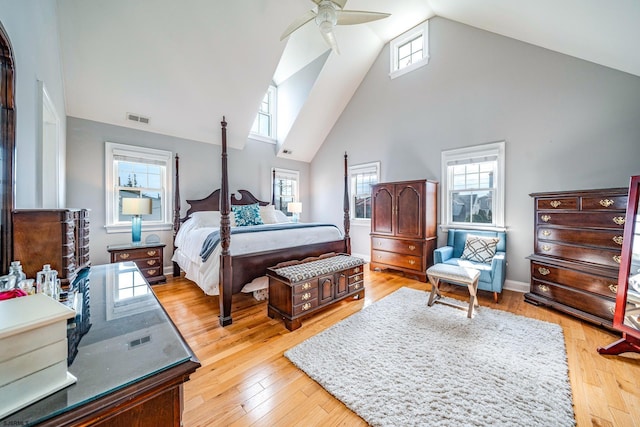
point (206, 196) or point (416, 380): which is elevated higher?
point (206, 196)

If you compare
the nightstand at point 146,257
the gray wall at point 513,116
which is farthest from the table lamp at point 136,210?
the gray wall at point 513,116

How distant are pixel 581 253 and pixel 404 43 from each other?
4.29 meters

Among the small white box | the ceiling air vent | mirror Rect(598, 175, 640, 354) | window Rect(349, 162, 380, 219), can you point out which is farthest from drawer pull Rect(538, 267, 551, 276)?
the ceiling air vent

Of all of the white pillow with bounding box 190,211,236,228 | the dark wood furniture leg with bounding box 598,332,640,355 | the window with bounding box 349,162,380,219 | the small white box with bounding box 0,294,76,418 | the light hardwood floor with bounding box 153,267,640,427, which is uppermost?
the window with bounding box 349,162,380,219

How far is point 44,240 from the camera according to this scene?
1.32 metres

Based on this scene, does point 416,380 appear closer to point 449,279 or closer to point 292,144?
point 449,279

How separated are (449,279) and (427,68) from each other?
11.9 feet

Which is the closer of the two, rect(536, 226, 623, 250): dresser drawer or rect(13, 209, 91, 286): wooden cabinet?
rect(13, 209, 91, 286): wooden cabinet

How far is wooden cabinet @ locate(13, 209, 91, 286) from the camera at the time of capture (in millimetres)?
1260

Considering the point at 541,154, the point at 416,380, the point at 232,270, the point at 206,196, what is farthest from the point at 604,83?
the point at 206,196

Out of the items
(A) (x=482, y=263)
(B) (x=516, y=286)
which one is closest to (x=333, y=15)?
(A) (x=482, y=263)

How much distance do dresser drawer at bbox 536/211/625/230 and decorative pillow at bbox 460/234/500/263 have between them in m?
0.68

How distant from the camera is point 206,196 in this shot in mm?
4840

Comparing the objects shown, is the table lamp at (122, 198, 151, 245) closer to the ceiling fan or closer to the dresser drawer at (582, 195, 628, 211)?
the ceiling fan
